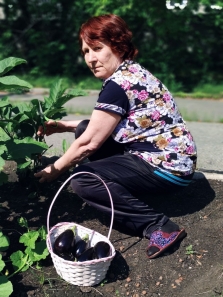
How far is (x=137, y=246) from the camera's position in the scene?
10.1ft

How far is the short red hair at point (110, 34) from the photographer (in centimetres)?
319

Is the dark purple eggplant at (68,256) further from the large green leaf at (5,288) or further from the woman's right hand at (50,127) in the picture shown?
the woman's right hand at (50,127)

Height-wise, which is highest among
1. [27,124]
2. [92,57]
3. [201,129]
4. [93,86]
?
[92,57]

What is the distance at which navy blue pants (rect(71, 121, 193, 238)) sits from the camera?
10.1ft

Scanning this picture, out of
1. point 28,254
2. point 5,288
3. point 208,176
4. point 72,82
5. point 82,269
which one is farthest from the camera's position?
point 72,82

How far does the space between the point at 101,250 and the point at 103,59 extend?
1177 mm

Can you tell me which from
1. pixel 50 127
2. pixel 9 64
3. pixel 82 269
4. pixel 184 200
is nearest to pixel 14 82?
pixel 9 64

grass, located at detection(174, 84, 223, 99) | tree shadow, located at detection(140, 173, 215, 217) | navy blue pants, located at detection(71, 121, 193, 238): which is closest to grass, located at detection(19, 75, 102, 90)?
grass, located at detection(174, 84, 223, 99)

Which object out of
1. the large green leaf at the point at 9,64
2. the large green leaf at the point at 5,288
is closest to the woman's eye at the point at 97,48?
the large green leaf at the point at 9,64

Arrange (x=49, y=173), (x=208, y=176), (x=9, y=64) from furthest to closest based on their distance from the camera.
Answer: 1. (x=208, y=176)
2. (x=49, y=173)
3. (x=9, y=64)

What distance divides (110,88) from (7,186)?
3.76 feet

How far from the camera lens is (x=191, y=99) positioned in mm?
9055

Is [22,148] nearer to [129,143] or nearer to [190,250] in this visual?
[129,143]

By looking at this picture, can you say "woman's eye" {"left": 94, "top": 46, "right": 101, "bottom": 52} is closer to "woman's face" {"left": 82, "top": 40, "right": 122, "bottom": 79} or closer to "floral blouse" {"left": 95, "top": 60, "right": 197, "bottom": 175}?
"woman's face" {"left": 82, "top": 40, "right": 122, "bottom": 79}
